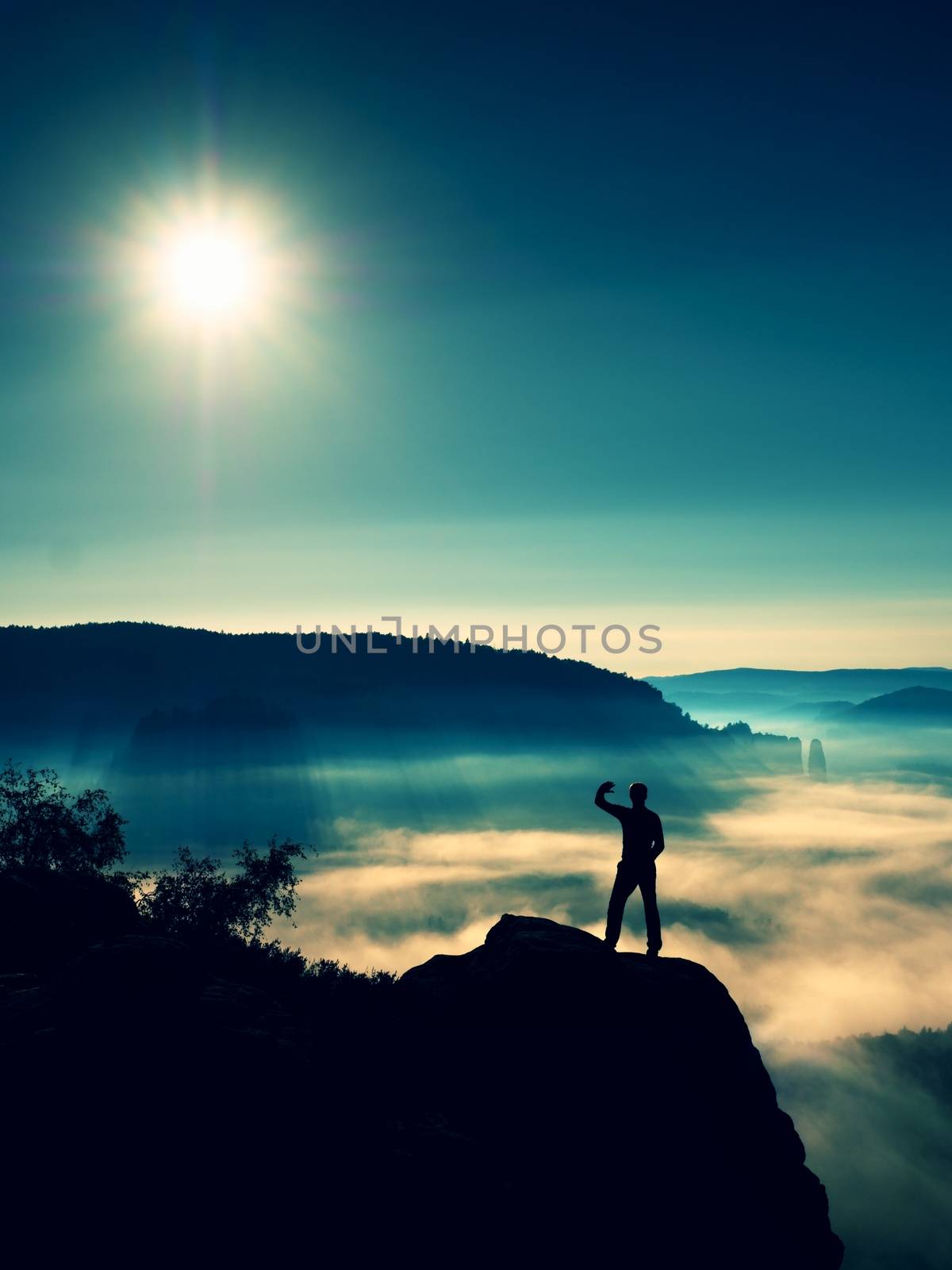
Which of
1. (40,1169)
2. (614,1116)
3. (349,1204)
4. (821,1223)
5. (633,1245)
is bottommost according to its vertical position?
Answer: (821,1223)

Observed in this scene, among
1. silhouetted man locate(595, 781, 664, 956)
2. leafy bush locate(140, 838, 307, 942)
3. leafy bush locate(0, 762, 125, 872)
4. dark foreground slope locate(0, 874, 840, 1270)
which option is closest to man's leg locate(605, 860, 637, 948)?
silhouetted man locate(595, 781, 664, 956)

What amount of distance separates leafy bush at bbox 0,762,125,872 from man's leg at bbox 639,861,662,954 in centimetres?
3256

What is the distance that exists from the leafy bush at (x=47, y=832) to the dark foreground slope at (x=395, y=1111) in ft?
85.4

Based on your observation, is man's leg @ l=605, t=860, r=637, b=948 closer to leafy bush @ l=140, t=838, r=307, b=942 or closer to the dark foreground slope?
the dark foreground slope

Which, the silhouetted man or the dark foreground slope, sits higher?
the silhouetted man

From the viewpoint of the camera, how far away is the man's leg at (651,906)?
54.0 feet

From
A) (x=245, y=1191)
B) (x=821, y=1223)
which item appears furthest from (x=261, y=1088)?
(x=821, y=1223)

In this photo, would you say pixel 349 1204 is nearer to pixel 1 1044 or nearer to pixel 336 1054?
pixel 336 1054

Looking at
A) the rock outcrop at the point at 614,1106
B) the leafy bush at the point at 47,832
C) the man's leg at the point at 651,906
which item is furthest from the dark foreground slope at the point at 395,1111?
the leafy bush at the point at 47,832

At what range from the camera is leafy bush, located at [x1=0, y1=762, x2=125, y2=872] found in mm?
40250

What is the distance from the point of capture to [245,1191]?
9.41m

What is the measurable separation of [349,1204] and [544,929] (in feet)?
25.2

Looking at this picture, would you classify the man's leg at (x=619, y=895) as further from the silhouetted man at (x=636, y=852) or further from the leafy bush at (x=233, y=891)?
the leafy bush at (x=233, y=891)

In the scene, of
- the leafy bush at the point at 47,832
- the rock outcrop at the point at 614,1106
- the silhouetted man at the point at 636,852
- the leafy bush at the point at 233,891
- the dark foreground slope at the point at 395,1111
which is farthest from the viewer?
the leafy bush at the point at 47,832
